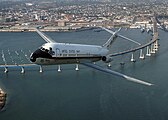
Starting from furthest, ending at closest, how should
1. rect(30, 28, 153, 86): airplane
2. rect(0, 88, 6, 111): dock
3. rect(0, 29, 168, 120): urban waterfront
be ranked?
rect(0, 88, 6, 111): dock, rect(0, 29, 168, 120): urban waterfront, rect(30, 28, 153, 86): airplane

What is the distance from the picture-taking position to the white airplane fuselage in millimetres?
4797

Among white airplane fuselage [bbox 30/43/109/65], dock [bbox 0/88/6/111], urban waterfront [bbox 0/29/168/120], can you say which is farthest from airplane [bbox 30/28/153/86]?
dock [bbox 0/88/6/111]

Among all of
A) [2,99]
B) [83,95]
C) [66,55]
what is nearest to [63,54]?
[66,55]

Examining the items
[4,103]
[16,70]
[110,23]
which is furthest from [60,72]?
[110,23]

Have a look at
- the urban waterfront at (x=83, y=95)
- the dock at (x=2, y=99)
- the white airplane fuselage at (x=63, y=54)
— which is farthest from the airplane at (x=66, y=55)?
the dock at (x=2, y=99)

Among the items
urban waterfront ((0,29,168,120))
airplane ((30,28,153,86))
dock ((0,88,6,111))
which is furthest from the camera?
dock ((0,88,6,111))

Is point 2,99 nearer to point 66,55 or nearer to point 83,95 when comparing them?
point 83,95

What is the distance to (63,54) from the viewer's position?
4934mm

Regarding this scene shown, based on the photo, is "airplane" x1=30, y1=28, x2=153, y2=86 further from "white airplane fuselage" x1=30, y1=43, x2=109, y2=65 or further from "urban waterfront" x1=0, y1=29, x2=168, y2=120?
"urban waterfront" x1=0, y1=29, x2=168, y2=120

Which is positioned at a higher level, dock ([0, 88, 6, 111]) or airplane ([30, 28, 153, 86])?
airplane ([30, 28, 153, 86])

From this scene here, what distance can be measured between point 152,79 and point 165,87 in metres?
0.86

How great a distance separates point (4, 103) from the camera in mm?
8773

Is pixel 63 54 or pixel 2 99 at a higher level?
pixel 63 54

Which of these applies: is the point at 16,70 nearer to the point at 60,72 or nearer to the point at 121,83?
the point at 60,72
